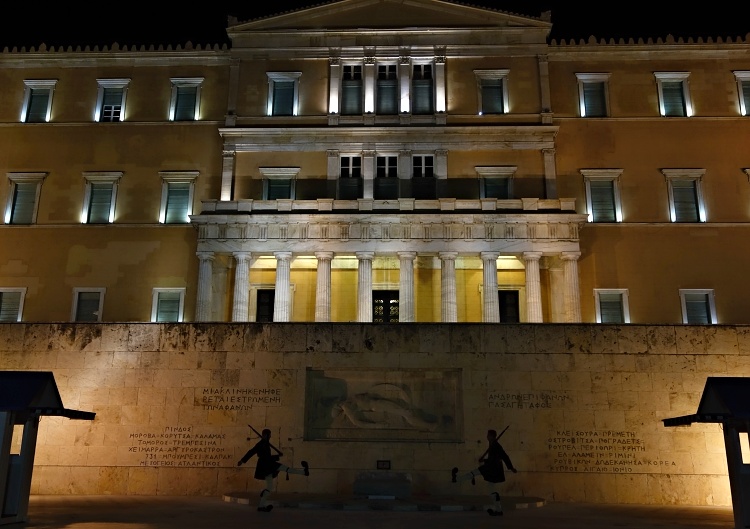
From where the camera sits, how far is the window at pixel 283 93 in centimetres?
3716

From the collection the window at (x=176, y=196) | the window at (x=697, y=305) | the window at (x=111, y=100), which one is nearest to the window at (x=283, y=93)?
the window at (x=176, y=196)

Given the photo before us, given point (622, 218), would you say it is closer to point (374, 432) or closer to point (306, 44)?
point (306, 44)

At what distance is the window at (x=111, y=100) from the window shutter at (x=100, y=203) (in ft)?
12.7

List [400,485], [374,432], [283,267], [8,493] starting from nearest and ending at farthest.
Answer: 1. [8,493]
2. [400,485]
3. [374,432]
4. [283,267]

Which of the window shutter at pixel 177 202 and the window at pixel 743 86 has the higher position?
the window at pixel 743 86

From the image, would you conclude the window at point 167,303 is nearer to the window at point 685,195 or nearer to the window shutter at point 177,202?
the window shutter at point 177,202

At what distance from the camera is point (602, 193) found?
35.5m

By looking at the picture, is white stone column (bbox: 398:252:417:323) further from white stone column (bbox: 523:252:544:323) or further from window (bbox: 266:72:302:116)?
window (bbox: 266:72:302:116)

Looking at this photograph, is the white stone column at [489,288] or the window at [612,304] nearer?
the white stone column at [489,288]

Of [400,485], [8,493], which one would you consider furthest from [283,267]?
[8,493]

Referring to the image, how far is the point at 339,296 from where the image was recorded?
→ 35.0 metres

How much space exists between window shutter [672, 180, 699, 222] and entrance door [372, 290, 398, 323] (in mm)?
14626

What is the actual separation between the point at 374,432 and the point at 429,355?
→ 255 cm

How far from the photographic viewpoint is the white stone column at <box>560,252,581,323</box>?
Result: 3189 cm
